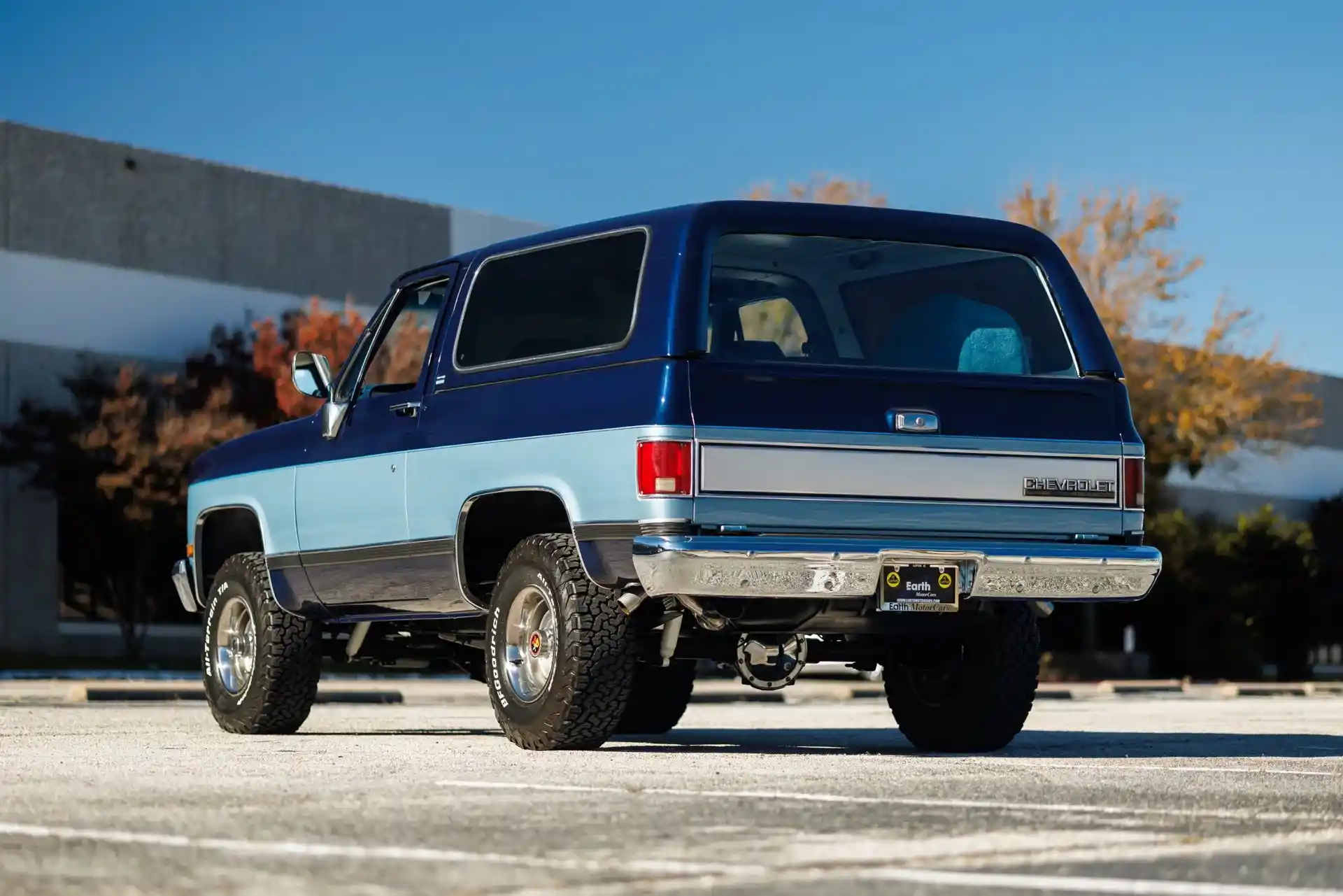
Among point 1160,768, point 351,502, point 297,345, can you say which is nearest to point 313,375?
point 351,502

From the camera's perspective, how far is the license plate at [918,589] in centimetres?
967

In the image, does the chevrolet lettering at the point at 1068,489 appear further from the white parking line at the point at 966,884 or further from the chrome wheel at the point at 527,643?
the white parking line at the point at 966,884

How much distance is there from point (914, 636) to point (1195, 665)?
3331 centimetres

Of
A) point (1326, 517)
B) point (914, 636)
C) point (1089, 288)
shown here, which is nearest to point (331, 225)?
point (1089, 288)

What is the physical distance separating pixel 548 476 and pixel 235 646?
11.8 feet

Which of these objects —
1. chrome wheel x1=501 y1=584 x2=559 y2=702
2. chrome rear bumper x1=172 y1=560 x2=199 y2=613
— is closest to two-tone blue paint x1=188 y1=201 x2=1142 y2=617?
chrome wheel x1=501 y1=584 x2=559 y2=702

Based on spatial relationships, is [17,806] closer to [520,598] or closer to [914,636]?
[520,598]

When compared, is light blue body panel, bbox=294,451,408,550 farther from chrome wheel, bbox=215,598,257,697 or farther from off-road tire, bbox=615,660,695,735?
off-road tire, bbox=615,660,695,735

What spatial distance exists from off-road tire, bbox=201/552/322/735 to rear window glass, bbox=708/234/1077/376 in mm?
3325

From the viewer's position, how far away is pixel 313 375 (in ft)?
39.2

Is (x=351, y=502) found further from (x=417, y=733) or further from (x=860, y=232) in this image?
(x=860, y=232)

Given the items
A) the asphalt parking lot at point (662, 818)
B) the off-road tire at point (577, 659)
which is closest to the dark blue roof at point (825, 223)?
the off-road tire at point (577, 659)

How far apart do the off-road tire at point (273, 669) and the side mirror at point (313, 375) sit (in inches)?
46.5

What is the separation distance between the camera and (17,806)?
7.30 metres
